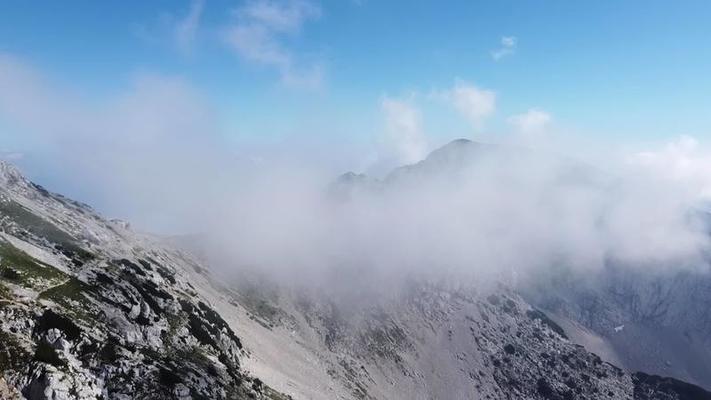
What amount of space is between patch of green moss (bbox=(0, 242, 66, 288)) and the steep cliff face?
252 mm

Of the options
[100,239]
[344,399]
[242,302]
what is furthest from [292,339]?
[100,239]

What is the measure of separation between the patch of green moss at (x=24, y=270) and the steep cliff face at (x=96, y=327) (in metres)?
0.25

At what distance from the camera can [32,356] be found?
54.3 meters

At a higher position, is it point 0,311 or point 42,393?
point 0,311

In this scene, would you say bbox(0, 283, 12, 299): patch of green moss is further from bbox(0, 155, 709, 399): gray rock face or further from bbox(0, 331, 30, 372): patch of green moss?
bbox(0, 331, 30, 372): patch of green moss

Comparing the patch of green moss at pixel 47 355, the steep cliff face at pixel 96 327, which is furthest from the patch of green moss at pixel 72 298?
the patch of green moss at pixel 47 355

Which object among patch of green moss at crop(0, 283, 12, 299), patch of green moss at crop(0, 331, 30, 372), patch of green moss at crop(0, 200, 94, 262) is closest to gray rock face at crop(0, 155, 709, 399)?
patch of green moss at crop(0, 331, 30, 372)

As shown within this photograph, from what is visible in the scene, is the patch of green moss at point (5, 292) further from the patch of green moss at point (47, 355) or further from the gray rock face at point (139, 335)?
the patch of green moss at point (47, 355)

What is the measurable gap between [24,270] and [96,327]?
16183mm

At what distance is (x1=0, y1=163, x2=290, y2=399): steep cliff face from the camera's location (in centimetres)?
5566

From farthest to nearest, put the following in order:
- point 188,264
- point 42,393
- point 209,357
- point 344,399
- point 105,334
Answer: point 188,264 < point 344,399 < point 209,357 < point 105,334 < point 42,393

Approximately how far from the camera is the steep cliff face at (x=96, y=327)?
55.7 m

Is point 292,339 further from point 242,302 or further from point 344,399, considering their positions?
point 344,399

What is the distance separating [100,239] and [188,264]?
57.5 metres
